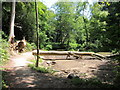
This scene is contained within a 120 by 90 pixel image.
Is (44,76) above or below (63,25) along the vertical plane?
below

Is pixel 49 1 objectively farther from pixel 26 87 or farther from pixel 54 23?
pixel 54 23

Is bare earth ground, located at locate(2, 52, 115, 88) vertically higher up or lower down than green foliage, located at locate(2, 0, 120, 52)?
lower down

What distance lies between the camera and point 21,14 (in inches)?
637

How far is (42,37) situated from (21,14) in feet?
16.8

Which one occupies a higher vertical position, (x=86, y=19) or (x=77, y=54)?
(x=86, y=19)

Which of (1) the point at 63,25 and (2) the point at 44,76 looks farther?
(1) the point at 63,25

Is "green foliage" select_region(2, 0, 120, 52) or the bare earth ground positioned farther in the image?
"green foliage" select_region(2, 0, 120, 52)

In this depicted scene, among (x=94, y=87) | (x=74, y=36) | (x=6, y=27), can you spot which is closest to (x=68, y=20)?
(x=74, y=36)

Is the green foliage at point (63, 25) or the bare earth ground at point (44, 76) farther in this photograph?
the green foliage at point (63, 25)

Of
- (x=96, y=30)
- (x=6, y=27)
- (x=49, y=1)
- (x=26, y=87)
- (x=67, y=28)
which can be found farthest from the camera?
(x=67, y=28)

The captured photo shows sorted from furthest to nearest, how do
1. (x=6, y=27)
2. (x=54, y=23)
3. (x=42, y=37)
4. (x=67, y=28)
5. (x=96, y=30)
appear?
1. (x=54, y=23)
2. (x=67, y=28)
3. (x=96, y=30)
4. (x=42, y=37)
5. (x=6, y=27)

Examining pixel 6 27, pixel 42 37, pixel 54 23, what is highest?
pixel 54 23

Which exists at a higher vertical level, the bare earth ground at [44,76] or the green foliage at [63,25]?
the green foliage at [63,25]

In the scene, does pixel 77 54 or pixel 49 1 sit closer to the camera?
pixel 49 1
